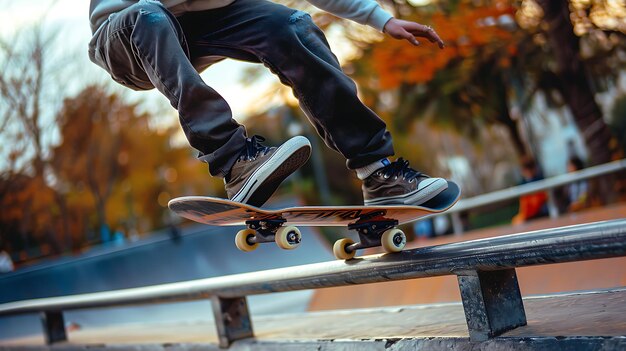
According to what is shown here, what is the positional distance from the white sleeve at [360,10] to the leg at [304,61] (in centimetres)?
11

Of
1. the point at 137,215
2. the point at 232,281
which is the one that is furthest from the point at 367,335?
the point at 137,215

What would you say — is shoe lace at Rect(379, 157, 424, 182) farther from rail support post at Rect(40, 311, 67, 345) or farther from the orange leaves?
the orange leaves

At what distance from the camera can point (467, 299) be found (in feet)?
7.32

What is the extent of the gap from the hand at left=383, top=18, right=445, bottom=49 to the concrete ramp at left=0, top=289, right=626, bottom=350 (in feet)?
3.48

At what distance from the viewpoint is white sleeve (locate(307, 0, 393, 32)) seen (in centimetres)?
292

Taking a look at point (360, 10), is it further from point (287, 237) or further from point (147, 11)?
point (287, 237)

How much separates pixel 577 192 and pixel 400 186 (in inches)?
402

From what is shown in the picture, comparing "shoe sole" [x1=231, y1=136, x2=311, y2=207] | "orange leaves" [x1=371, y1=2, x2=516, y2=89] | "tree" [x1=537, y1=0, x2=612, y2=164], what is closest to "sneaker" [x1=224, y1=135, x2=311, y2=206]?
"shoe sole" [x1=231, y1=136, x2=311, y2=207]

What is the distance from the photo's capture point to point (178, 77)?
2.76m

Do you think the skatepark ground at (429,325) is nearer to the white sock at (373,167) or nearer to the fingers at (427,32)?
the white sock at (373,167)

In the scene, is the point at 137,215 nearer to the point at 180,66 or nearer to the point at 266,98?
the point at 266,98

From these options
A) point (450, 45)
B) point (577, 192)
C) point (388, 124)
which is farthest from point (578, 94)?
point (388, 124)

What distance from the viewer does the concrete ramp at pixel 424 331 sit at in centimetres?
196

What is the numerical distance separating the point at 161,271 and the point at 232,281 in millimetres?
9898
